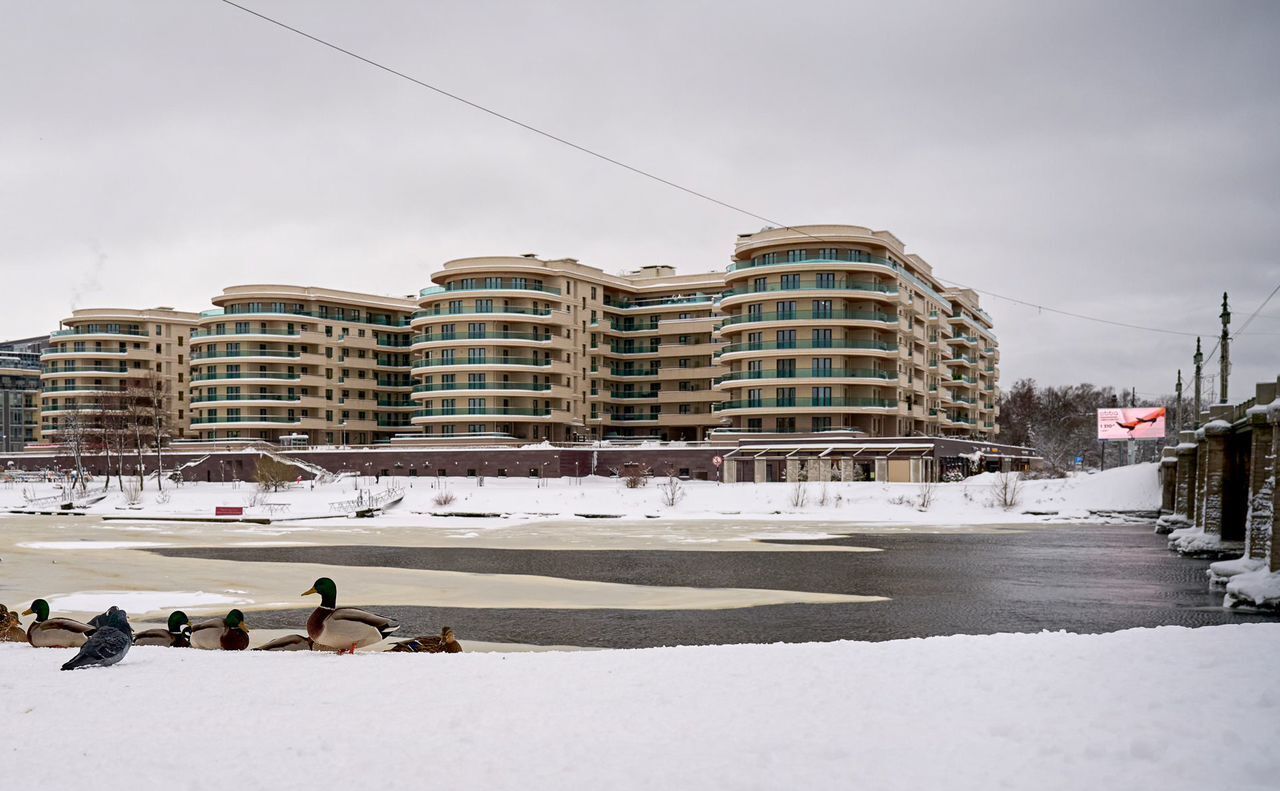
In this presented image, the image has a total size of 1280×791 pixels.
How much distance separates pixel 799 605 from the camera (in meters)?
21.4

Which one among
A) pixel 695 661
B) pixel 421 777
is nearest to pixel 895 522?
pixel 695 661

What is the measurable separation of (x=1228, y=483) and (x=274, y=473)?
67.6m

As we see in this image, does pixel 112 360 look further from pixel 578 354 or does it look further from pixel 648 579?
pixel 648 579

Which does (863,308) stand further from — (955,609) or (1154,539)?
(955,609)

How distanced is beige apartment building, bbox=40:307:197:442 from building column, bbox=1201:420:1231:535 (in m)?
114

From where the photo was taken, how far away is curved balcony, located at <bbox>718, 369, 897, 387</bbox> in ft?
268

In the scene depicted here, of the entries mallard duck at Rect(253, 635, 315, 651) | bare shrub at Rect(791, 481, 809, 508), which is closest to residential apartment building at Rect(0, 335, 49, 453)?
bare shrub at Rect(791, 481, 809, 508)

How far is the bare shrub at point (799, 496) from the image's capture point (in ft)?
183

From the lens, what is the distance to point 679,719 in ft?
27.4

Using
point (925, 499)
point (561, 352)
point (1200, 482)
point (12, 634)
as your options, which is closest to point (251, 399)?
point (561, 352)

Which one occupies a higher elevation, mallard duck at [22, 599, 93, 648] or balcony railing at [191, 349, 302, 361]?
balcony railing at [191, 349, 302, 361]

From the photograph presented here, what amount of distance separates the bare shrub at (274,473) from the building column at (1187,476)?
58.3 metres

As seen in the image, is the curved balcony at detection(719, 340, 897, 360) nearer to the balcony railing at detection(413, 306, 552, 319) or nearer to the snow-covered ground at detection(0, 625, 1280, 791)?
the balcony railing at detection(413, 306, 552, 319)

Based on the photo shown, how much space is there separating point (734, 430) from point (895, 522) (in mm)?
35118
